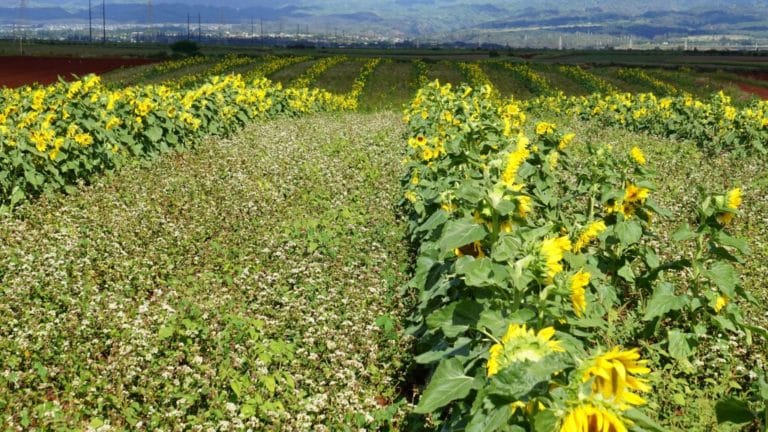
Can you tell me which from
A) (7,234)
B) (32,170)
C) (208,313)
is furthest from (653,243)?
(32,170)

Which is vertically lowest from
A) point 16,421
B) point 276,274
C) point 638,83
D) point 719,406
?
point 16,421

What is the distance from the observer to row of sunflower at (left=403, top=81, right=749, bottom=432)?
191 centimetres

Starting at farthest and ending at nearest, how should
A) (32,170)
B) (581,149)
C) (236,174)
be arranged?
1. (581,149)
2. (236,174)
3. (32,170)

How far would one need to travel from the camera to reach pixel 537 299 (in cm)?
282

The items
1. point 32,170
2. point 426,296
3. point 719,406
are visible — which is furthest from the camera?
point 32,170

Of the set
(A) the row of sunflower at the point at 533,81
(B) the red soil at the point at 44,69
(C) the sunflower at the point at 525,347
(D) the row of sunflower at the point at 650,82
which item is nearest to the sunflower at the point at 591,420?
(C) the sunflower at the point at 525,347

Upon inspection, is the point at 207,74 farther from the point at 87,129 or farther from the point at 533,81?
the point at 87,129

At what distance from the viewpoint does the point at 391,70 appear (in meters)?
43.6

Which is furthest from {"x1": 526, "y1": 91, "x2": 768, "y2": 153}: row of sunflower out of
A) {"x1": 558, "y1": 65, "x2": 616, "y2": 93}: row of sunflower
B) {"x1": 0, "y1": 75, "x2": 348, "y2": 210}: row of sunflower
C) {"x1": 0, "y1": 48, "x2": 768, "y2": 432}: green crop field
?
{"x1": 558, "y1": 65, "x2": 616, "y2": 93}: row of sunflower

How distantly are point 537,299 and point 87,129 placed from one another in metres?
→ 9.26

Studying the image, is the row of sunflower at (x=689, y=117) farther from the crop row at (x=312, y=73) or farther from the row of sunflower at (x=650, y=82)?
the crop row at (x=312, y=73)

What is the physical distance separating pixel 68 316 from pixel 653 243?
219 inches

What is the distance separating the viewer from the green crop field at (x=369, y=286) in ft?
9.16

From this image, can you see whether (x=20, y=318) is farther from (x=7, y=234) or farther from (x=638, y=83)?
(x=638, y=83)
